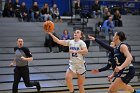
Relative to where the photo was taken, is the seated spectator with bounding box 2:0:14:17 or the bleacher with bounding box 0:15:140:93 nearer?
the bleacher with bounding box 0:15:140:93

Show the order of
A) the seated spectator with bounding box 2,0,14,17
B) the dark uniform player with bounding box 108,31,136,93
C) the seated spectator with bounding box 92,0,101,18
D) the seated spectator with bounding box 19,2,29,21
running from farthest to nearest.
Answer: the seated spectator with bounding box 92,0,101,18 < the seated spectator with bounding box 19,2,29,21 < the seated spectator with bounding box 2,0,14,17 < the dark uniform player with bounding box 108,31,136,93

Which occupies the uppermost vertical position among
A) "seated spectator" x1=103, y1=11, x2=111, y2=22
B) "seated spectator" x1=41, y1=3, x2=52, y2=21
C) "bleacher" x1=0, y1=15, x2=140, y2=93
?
"seated spectator" x1=41, y1=3, x2=52, y2=21

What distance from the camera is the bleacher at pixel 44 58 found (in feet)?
44.9

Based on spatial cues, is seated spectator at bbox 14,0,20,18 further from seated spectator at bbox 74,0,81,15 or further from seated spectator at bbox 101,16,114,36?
seated spectator at bbox 101,16,114,36

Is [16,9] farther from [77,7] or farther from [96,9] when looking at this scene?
[96,9]

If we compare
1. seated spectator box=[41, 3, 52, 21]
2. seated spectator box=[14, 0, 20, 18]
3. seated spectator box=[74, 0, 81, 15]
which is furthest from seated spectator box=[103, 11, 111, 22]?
seated spectator box=[14, 0, 20, 18]

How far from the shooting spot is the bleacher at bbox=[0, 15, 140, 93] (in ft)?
44.9

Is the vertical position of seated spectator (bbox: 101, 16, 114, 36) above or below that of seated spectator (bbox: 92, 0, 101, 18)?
below

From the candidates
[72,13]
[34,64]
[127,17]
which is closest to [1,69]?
[34,64]

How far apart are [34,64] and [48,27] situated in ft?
21.1

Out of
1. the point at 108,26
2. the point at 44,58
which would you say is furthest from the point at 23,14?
the point at 108,26

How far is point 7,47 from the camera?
16.3 metres

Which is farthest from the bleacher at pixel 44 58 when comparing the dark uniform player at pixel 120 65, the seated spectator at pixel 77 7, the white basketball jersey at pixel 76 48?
the dark uniform player at pixel 120 65

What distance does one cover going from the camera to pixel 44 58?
622 inches
